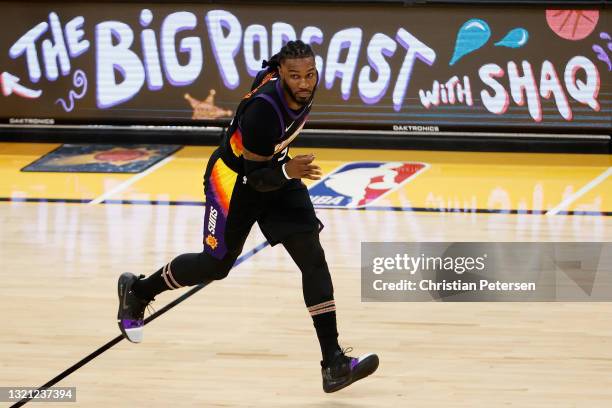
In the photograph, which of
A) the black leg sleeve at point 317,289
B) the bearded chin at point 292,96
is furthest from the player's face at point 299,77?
the black leg sleeve at point 317,289

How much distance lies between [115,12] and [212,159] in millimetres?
6587

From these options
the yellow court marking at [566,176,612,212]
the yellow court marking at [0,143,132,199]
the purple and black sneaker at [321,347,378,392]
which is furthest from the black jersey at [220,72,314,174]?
the yellow court marking at [0,143,132,199]

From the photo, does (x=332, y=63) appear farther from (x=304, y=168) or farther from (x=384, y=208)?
(x=304, y=168)

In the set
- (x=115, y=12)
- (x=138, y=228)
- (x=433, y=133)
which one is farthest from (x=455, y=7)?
(x=138, y=228)

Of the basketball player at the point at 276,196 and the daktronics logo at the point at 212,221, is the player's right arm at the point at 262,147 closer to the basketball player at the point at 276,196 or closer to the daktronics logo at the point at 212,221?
the basketball player at the point at 276,196

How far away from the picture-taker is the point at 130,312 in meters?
6.19

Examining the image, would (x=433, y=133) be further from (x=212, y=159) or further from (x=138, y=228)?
(x=212, y=159)

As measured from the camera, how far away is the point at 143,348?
6.21m

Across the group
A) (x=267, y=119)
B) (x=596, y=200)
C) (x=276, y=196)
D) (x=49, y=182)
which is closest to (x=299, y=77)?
(x=267, y=119)

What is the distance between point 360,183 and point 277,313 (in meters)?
3.83

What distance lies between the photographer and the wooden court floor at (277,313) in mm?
5617

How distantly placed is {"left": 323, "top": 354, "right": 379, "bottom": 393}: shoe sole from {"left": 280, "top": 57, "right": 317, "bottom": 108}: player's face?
4.25ft

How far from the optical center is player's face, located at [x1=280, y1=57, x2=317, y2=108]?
17.2 ft

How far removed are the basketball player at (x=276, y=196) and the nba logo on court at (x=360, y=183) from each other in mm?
4163
